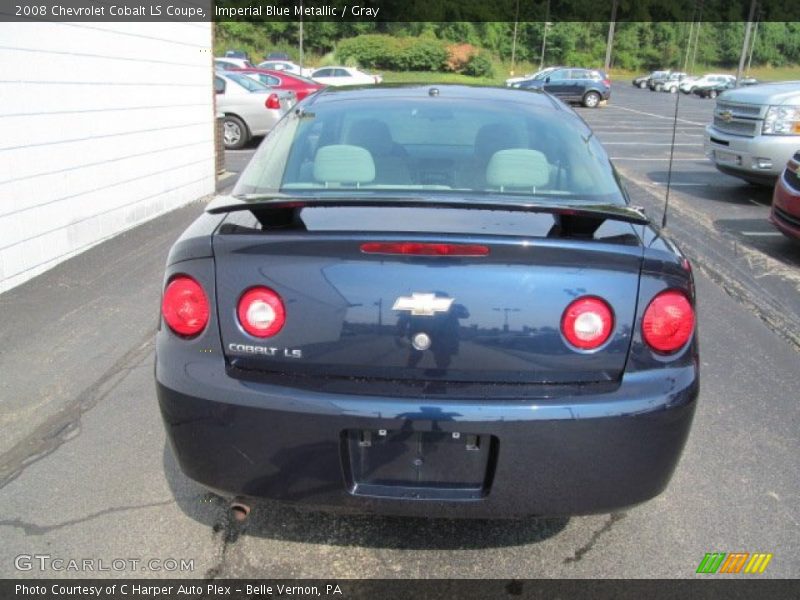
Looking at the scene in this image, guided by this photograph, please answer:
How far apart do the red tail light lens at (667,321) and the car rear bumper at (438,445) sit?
9 cm

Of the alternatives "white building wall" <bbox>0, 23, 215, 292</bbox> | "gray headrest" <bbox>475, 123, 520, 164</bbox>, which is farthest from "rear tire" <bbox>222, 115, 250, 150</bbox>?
"gray headrest" <bbox>475, 123, 520, 164</bbox>

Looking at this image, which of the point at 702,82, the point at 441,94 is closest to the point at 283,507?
the point at 441,94

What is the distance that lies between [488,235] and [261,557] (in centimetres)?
139

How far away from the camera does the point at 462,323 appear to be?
2.11 meters

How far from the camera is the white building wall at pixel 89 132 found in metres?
5.38

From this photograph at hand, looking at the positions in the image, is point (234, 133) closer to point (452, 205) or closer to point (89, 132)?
point (89, 132)

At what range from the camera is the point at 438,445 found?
7.04ft

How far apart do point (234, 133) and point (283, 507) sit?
40.2 feet

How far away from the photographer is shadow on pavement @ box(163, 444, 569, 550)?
2656 millimetres

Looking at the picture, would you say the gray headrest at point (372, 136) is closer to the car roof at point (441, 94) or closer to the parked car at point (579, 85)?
the car roof at point (441, 94)

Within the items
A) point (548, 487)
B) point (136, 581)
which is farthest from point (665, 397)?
point (136, 581)

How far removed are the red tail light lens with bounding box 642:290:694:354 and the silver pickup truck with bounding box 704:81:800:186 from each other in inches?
300

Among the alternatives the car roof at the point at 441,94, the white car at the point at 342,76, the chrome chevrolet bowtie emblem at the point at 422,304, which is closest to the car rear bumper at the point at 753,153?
the car roof at the point at 441,94
